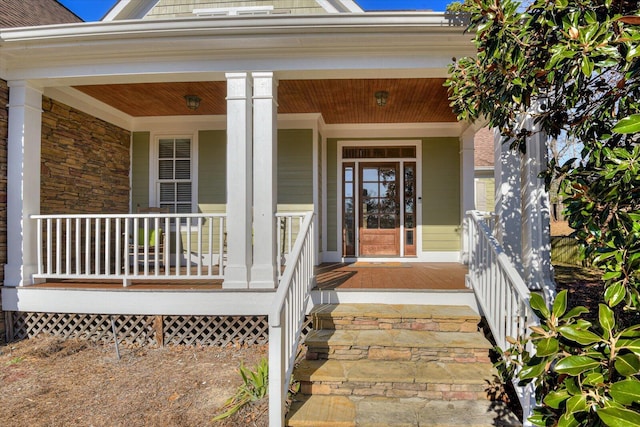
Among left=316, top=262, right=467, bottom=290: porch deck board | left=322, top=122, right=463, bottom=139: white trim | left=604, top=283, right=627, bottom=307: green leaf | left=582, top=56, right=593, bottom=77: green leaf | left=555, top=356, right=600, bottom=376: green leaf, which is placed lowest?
left=316, top=262, right=467, bottom=290: porch deck board

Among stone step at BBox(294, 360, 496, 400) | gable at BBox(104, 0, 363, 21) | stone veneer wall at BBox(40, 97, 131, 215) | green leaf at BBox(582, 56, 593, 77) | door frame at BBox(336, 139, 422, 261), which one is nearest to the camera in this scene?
green leaf at BBox(582, 56, 593, 77)

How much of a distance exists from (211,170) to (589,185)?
5618 millimetres

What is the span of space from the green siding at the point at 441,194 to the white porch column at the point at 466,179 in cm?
17

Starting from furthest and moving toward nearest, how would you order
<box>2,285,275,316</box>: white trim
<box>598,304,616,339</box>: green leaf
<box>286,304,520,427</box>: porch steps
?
<box>2,285,275,316</box>: white trim < <box>286,304,520,427</box>: porch steps < <box>598,304,616,339</box>: green leaf

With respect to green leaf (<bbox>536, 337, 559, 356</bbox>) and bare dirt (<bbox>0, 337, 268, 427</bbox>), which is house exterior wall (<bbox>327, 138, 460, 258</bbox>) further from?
green leaf (<bbox>536, 337, 559, 356</bbox>)

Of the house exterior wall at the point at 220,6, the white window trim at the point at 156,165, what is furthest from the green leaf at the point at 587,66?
the white window trim at the point at 156,165

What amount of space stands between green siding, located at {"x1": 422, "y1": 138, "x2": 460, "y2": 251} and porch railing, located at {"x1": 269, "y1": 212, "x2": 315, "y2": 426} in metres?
3.56

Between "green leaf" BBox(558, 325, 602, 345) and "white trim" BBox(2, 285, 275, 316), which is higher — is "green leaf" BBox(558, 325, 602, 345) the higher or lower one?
the higher one

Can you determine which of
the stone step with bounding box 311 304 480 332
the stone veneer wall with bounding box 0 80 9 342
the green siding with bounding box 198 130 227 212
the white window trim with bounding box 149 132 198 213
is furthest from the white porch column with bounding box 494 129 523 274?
the stone veneer wall with bounding box 0 80 9 342

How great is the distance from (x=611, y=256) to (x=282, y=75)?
134 inches

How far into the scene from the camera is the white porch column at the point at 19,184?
4070 millimetres

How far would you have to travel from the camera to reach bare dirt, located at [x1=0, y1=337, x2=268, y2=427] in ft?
9.01

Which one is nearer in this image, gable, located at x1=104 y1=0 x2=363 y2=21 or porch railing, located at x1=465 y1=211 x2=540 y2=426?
porch railing, located at x1=465 y1=211 x2=540 y2=426

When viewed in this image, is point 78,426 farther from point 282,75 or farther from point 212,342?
point 282,75
